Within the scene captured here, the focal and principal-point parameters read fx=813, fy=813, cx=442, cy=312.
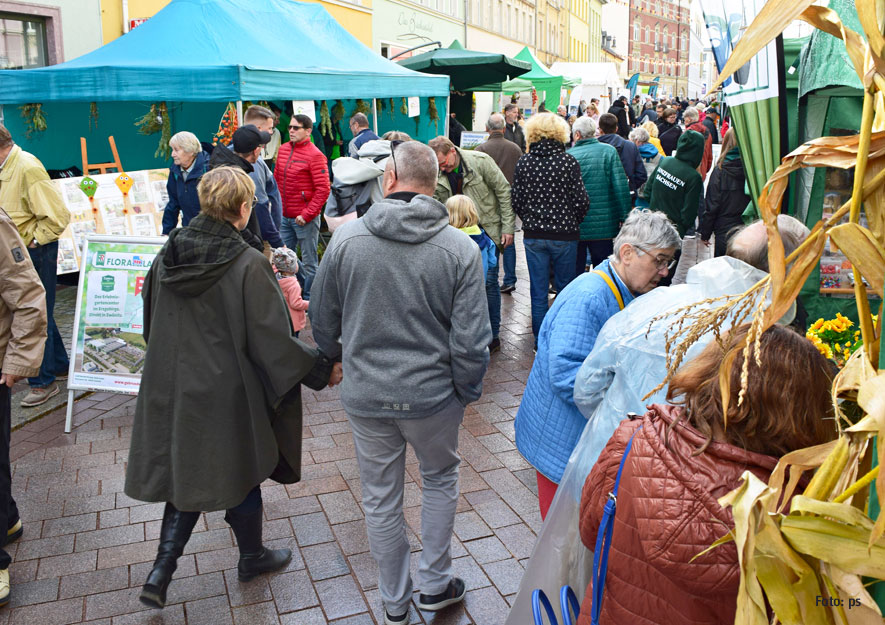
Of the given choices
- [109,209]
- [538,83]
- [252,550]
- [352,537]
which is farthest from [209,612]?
[538,83]

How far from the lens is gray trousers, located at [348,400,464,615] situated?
3.11 metres

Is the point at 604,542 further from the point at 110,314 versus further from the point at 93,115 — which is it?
the point at 93,115

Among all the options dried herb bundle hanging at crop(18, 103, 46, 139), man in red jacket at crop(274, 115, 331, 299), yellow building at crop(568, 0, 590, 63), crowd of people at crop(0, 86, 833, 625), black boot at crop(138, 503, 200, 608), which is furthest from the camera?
yellow building at crop(568, 0, 590, 63)

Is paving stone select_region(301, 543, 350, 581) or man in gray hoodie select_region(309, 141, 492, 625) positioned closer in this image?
man in gray hoodie select_region(309, 141, 492, 625)

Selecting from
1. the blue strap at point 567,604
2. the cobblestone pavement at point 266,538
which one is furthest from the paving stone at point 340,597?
the blue strap at point 567,604

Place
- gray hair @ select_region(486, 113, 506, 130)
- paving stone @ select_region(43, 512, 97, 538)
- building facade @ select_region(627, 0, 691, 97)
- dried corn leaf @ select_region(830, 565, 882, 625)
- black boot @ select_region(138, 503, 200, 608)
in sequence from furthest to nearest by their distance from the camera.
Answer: building facade @ select_region(627, 0, 691, 97) < gray hair @ select_region(486, 113, 506, 130) < paving stone @ select_region(43, 512, 97, 538) < black boot @ select_region(138, 503, 200, 608) < dried corn leaf @ select_region(830, 565, 882, 625)

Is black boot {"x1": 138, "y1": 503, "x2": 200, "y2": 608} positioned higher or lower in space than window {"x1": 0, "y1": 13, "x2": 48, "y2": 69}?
lower

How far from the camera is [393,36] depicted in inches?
983

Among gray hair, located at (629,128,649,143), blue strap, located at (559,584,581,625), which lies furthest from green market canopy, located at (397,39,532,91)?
blue strap, located at (559,584,581,625)

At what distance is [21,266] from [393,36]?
910 inches

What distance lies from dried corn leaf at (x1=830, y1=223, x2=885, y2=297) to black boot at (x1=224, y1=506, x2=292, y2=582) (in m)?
3.17

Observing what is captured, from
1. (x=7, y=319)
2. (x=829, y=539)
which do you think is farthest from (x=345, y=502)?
(x=829, y=539)

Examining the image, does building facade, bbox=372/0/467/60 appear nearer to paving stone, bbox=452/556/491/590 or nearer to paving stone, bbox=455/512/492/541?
paving stone, bbox=455/512/492/541

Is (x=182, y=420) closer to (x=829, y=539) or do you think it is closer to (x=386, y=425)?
(x=386, y=425)
